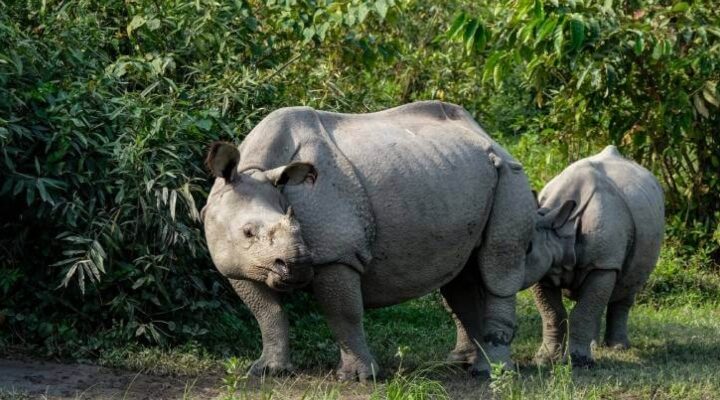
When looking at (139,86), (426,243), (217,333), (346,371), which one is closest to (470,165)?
(426,243)

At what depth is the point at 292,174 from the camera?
6.79m

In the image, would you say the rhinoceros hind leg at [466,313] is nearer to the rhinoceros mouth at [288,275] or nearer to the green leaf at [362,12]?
the rhinoceros mouth at [288,275]

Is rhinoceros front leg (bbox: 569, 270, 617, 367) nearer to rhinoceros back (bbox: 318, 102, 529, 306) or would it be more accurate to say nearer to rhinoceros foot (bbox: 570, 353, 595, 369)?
rhinoceros foot (bbox: 570, 353, 595, 369)

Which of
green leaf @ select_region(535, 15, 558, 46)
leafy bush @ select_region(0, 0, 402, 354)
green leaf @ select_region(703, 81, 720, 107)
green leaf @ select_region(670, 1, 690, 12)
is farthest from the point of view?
green leaf @ select_region(703, 81, 720, 107)

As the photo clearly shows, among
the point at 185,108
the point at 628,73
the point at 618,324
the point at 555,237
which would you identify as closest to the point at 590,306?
the point at 555,237

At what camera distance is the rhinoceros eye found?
6.60 metres

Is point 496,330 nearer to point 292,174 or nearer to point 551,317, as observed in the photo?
point 551,317

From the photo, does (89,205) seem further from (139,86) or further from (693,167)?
(693,167)

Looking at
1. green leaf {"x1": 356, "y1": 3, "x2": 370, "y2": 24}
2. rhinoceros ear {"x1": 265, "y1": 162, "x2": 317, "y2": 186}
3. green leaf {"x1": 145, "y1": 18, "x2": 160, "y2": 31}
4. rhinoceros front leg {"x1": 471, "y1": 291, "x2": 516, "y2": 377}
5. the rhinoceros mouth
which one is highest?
green leaf {"x1": 145, "y1": 18, "x2": 160, "y2": 31}

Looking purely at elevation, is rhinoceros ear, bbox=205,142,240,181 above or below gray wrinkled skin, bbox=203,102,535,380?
above

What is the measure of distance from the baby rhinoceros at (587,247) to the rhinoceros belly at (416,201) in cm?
86

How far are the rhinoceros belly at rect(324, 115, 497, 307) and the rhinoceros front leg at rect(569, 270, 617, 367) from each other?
1268mm

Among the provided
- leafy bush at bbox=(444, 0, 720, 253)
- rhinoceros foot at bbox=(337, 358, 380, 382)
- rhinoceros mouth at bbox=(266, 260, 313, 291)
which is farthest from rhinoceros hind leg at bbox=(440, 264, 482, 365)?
leafy bush at bbox=(444, 0, 720, 253)

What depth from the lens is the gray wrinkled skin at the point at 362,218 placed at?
671cm
